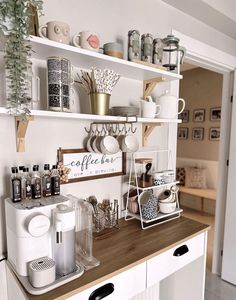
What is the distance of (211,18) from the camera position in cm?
182

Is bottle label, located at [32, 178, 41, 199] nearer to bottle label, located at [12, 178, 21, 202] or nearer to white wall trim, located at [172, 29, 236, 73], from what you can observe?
bottle label, located at [12, 178, 21, 202]

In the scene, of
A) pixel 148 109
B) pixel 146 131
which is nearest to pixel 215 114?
pixel 146 131

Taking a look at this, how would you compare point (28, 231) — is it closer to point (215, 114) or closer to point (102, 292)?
point (102, 292)

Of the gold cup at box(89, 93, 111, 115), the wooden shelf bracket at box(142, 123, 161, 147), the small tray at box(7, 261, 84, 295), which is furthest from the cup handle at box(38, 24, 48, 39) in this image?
the small tray at box(7, 261, 84, 295)

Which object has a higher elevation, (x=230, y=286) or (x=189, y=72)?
(x=189, y=72)

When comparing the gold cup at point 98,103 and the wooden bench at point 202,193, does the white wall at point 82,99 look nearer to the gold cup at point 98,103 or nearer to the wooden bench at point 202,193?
the gold cup at point 98,103

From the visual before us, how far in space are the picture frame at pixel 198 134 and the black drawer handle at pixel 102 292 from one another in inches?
152

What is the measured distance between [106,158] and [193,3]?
1.21 meters

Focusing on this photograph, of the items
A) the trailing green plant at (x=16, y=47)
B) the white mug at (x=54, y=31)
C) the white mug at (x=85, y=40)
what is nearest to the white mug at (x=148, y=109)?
the white mug at (x=85, y=40)

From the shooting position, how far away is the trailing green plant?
2.76 ft

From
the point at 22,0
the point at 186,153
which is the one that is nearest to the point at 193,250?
the point at 22,0

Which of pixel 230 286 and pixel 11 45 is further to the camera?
pixel 230 286

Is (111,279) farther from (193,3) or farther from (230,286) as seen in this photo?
(230,286)

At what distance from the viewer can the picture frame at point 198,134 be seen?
14.6 ft
